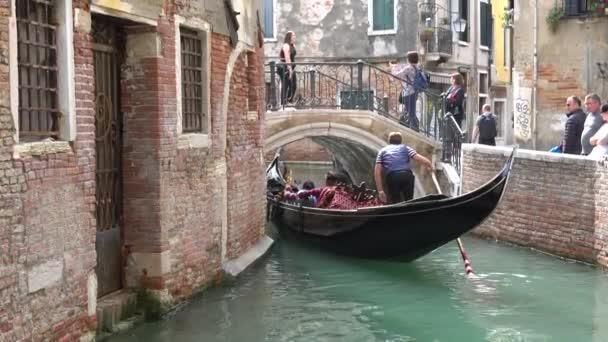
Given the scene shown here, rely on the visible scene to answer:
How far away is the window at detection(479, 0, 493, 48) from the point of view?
22.2m

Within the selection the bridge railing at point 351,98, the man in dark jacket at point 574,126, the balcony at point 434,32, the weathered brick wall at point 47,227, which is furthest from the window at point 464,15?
the weathered brick wall at point 47,227

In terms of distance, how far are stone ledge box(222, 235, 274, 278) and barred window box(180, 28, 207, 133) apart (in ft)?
4.40

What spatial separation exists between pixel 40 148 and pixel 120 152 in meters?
1.75

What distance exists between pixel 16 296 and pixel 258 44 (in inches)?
211

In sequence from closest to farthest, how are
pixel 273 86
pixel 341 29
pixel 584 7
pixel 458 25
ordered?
pixel 584 7 < pixel 273 86 < pixel 341 29 < pixel 458 25

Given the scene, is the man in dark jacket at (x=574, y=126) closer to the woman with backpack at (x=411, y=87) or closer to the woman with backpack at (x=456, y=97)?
the woman with backpack at (x=456, y=97)

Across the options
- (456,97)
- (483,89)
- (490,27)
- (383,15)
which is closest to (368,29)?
(383,15)

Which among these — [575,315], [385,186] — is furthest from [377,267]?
[575,315]

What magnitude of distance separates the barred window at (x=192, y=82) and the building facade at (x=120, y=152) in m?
0.02

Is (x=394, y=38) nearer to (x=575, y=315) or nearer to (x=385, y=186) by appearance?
(x=385, y=186)

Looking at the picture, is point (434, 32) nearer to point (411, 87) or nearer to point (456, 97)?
point (411, 87)

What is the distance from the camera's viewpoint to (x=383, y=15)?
18.7 m

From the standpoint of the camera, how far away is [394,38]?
18.6 metres

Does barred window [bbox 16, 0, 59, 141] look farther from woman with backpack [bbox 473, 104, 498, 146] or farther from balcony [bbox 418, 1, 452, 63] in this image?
balcony [bbox 418, 1, 452, 63]
